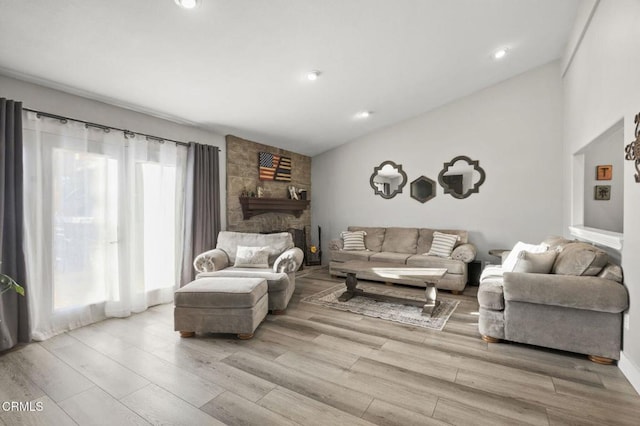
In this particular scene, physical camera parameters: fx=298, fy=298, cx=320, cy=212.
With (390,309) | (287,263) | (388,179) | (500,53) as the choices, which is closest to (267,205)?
(287,263)

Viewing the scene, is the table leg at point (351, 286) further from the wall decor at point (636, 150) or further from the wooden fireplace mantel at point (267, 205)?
the wall decor at point (636, 150)

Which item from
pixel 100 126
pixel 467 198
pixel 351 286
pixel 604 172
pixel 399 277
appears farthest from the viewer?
pixel 467 198

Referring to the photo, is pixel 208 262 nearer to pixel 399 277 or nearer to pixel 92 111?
pixel 92 111

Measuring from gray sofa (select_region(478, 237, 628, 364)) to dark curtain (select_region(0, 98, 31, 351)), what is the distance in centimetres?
417

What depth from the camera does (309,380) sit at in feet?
6.93

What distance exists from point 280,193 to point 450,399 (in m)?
4.62

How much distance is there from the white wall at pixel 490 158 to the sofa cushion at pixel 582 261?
2.22 metres

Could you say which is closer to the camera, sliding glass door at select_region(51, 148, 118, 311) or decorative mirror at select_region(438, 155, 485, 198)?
sliding glass door at select_region(51, 148, 118, 311)

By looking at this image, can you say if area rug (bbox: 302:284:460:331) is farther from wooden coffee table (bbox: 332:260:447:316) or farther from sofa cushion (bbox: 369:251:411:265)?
sofa cushion (bbox: 369:251:411:265)

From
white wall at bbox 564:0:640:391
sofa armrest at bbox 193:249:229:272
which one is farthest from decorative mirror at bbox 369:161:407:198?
sofa armrest at bbox 193:249:229:272

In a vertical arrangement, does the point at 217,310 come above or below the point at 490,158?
below

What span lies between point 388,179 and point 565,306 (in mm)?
3800

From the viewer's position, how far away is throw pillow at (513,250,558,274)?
106 inches

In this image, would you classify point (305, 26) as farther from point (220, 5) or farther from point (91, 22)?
point (91, 22)
